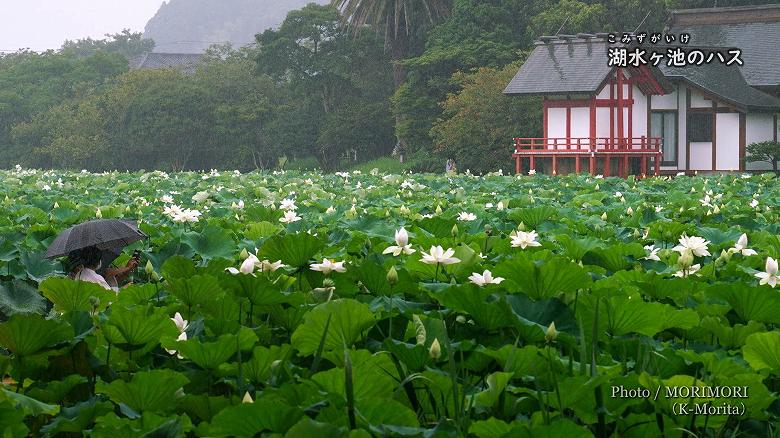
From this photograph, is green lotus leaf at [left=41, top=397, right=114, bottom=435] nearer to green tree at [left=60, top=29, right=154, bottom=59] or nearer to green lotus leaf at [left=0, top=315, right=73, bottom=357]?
green lotus leaf at [left=0, top=315, right=73, bottom=357]

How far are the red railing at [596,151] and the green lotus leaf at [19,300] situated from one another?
71.4 ft

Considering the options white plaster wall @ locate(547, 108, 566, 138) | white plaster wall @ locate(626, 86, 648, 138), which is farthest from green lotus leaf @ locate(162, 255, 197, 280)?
white plaster wall @ locate(626, 86, 648, 138)

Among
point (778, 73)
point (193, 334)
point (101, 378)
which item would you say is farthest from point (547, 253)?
point (778, 73)

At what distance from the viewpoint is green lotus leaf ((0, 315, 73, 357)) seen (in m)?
1.80

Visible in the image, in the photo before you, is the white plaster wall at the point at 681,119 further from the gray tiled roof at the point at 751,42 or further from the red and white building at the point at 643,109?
the gray tiled roof at the point at 751,42

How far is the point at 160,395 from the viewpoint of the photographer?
1.62m

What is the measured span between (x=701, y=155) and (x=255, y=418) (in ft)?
87.3

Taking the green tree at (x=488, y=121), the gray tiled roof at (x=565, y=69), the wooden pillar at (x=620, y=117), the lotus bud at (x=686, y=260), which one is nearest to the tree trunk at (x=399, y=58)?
the green tree at (x=488, y=121)

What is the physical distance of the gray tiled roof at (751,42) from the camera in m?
27.0

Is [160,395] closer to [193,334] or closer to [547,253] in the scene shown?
[193,334]

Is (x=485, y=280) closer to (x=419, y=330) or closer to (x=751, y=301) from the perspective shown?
(x=419, y=330)

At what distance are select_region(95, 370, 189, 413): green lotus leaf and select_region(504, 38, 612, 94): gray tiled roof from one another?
23.2 meters

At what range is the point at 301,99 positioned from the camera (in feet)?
122

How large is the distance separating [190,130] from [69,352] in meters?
35.3
